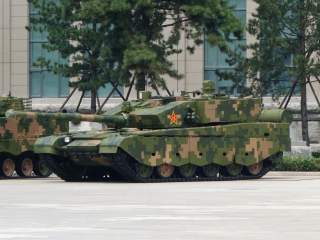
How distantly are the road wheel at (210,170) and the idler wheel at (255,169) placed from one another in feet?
4.67

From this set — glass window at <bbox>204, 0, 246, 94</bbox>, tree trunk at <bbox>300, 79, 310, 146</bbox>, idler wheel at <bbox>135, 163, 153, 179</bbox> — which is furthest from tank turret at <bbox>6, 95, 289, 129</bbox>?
glass window at <bbox>204, 0, 246, 94</bbox>

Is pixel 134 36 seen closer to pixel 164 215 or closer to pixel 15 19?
pixel 15 19

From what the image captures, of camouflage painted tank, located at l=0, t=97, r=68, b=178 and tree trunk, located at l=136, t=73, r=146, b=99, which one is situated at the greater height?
A: tree trunk, located at l=136, t=73, r=146, b=99

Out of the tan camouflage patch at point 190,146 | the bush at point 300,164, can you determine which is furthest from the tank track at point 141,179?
the bush at point 300,164

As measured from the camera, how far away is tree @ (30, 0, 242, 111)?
4353 cm

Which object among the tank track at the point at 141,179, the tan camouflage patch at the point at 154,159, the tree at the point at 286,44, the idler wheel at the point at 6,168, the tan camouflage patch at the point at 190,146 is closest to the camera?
the tank track at the point at 141,179

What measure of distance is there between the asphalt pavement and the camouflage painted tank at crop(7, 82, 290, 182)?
10.1 ft

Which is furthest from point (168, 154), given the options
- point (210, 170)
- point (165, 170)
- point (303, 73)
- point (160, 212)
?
point (303, 73)

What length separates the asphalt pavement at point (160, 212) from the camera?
15.1 m

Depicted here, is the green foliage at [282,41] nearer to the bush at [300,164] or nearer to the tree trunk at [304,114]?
the tree trunk at [304,114]

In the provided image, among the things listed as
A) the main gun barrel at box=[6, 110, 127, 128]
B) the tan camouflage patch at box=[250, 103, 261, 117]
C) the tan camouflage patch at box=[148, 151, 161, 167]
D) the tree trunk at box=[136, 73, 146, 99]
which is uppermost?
the tree trunk at box=[136, 73, 146, 99]

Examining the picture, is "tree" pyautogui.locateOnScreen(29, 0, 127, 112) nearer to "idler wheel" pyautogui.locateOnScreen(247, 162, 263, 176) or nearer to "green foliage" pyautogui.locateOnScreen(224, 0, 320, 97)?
"green foliage" pyautogui.locateOnScreen(224, 0, 320, 97)

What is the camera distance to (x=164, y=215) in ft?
60.0

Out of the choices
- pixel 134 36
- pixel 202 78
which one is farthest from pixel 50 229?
pixel 202 78
